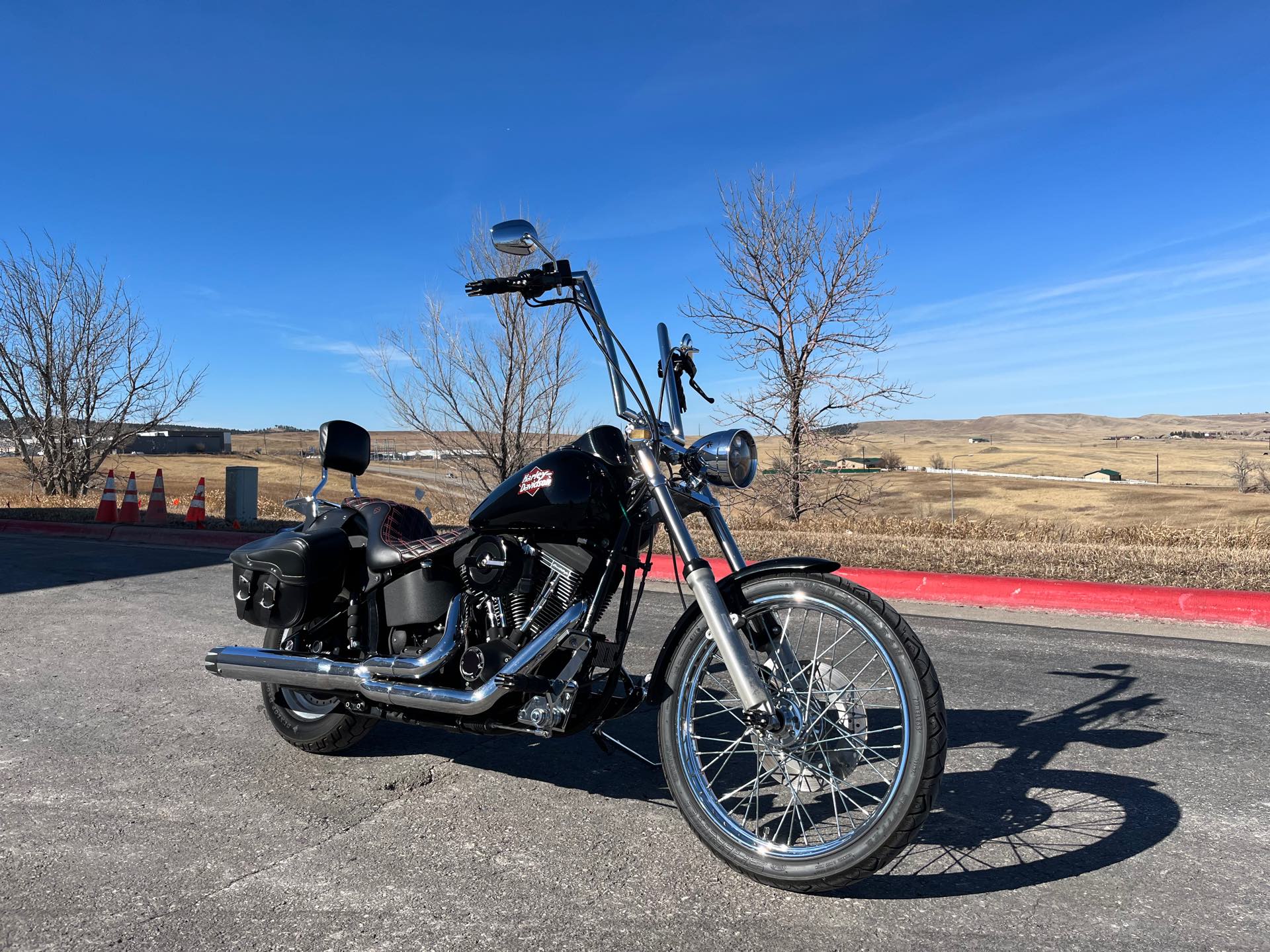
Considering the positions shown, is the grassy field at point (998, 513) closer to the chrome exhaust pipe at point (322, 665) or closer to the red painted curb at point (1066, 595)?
the red painted curb at point (1066, 595)

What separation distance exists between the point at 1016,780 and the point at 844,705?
1222mm

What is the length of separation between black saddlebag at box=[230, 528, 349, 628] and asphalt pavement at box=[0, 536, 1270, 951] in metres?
0.68

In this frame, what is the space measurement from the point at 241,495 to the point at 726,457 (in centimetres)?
1303

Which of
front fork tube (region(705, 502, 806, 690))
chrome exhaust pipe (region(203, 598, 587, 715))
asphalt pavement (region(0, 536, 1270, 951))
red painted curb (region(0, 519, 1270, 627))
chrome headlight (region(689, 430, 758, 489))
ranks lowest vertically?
asphalt pavement (region(0, 536, 1270, 951))

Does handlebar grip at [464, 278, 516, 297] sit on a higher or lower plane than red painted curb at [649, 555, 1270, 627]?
higher

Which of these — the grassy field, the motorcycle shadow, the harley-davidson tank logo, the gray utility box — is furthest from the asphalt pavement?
the gray utility box

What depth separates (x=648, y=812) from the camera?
3262mm

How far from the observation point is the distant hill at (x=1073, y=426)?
14950cm

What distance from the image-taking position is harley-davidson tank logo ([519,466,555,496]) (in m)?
3.03

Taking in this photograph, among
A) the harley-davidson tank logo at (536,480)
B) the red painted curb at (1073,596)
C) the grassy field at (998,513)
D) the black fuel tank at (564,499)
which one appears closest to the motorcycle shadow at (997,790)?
the black fuel tank at (564,499)

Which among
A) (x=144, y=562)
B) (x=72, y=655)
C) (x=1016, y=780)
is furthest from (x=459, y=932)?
(x=144, y=562)

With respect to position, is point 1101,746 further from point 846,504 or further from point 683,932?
point 846,504

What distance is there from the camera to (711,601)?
2.74m

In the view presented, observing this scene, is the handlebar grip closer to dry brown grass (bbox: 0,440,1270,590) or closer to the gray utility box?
dry brown grass (bbox: 0,440,1270,590)
